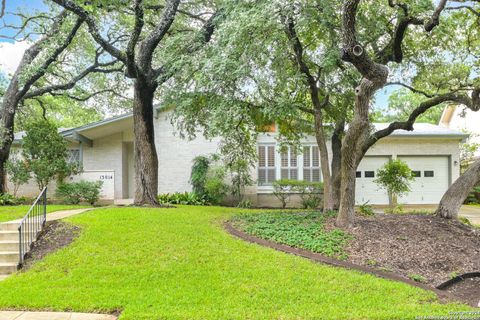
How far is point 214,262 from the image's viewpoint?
6762 mm

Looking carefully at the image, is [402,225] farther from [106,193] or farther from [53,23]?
[53,23]

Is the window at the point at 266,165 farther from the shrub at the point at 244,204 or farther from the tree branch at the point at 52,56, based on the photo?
the tree branch at the point at 52,56

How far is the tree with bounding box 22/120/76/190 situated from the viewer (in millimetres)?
14109

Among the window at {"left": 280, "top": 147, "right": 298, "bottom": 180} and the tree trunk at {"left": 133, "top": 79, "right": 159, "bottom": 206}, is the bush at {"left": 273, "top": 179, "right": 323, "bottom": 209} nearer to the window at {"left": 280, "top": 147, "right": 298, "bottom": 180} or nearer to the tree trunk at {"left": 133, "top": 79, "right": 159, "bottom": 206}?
the window at {"left": 280, "top": 147, "right": 298, "bottom": 180}

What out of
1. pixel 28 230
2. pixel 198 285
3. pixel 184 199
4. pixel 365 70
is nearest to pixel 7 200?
pixel 184 199

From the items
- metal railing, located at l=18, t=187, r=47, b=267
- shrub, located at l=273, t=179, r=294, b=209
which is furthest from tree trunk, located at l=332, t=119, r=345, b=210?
metal railing, located at l=18, t=187, r=47, b=267

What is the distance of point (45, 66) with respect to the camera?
1497 centimetres

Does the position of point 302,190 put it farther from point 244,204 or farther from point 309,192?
point 244,204

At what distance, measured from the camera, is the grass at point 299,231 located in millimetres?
7801

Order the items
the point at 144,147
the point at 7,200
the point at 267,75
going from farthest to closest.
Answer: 1. the point at 7,200
2. the point at 144,147
3. the point at 267,75

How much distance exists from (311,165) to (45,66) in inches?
466

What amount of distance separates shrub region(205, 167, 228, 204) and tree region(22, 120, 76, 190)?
5494 millimetres

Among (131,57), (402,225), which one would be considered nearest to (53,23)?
(131,57)

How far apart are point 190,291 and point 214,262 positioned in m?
1.28
